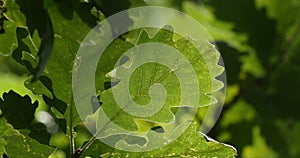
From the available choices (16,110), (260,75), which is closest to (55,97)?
(16,110)

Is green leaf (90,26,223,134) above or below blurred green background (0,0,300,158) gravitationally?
above

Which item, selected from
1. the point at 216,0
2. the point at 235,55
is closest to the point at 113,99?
the point at 235,55

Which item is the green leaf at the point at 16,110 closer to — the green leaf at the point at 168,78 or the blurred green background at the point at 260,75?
the green leaf at the point at 168,78

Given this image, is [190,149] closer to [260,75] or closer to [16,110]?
[16,110]

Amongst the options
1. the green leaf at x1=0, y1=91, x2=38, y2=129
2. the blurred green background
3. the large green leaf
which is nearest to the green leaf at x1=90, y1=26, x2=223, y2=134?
the large green leaf

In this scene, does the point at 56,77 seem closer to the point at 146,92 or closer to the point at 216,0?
the point at 146,92

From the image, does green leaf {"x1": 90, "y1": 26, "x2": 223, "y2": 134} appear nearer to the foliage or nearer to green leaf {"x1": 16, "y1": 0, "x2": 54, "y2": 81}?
the foliage
